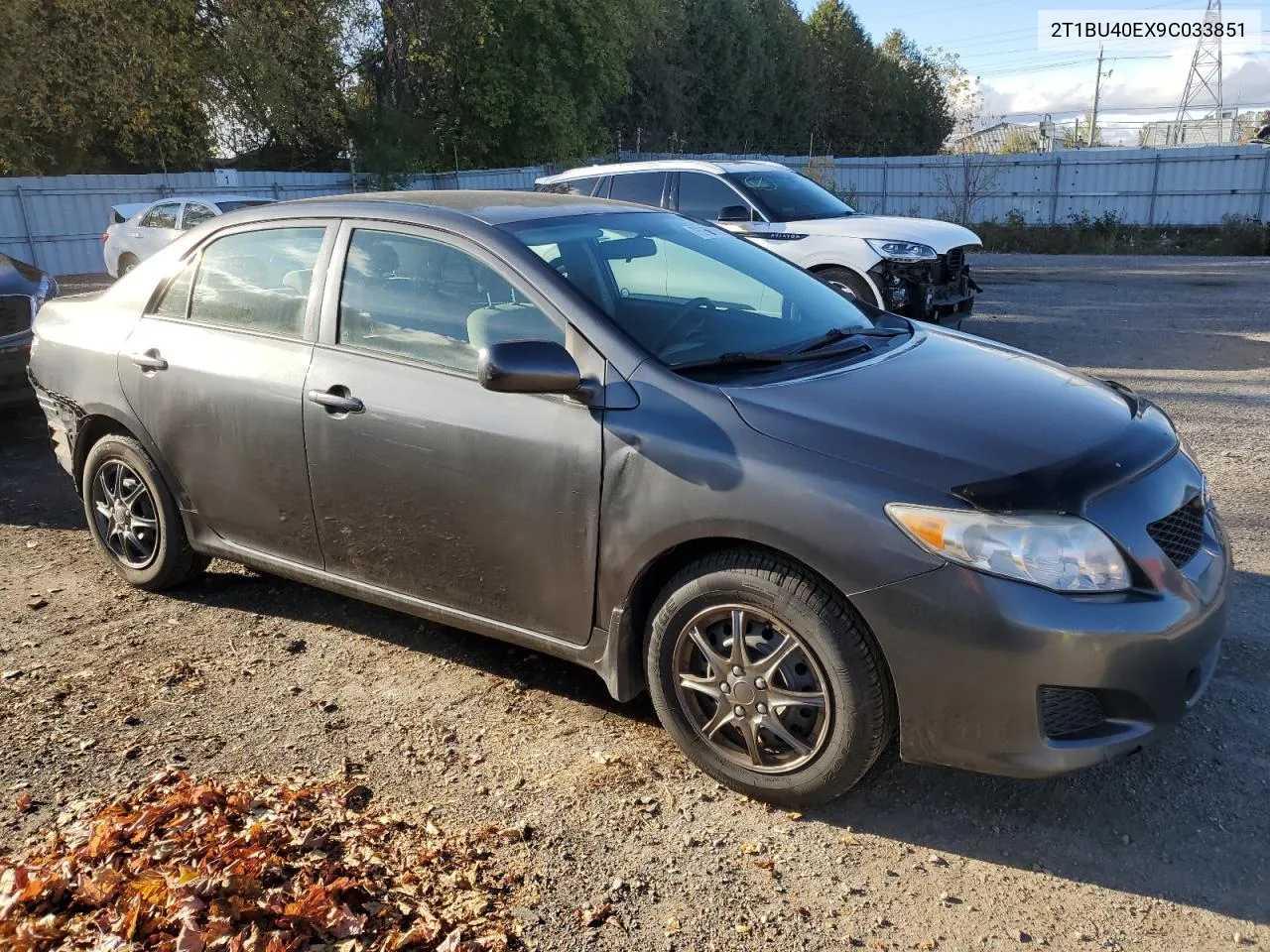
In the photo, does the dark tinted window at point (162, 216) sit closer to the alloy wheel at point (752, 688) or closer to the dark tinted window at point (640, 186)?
the dark tinted window at point (640, 186)

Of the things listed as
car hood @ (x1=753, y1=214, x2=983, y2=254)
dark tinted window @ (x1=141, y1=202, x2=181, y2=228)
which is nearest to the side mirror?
car hood @ (x1=753, y1=214, x2=983, y2=254)

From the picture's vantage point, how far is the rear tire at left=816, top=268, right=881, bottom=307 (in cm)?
937

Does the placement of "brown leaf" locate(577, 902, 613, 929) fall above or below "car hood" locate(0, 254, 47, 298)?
below

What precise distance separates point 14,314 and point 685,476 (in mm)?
6581

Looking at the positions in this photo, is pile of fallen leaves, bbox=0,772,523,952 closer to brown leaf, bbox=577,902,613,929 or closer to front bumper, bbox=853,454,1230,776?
brown leaf, bbox=577,902,613,929

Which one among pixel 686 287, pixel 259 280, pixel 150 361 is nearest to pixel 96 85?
pixel 150 361

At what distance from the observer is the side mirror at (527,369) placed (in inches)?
122

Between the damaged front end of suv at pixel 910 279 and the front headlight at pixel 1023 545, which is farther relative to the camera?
the damaged front end of suv at pixel 910 279

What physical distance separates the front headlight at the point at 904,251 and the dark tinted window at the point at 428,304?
644cm

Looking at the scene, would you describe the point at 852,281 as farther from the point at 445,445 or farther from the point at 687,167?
the point at 445,445

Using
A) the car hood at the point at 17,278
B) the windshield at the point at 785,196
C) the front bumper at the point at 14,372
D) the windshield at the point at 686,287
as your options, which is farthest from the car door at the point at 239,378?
the windshield at the point at 785,196

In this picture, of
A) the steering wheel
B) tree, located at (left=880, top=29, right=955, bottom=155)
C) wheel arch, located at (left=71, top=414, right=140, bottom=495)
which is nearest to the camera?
the steering wheel

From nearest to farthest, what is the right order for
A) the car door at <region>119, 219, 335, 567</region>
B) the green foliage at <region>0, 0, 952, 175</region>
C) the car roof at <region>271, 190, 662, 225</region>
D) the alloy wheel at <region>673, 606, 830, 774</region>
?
the alloy wheel at <region>673, 606, 830, 774</region> < the car roof at <region>271, 190, 662, 225</region> < the car door at <region>119, 219, 335, 567</region> < the green foliage at <region>0, 0, 952, 175</region>

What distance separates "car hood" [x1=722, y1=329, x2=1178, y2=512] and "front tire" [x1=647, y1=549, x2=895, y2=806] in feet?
1.35
